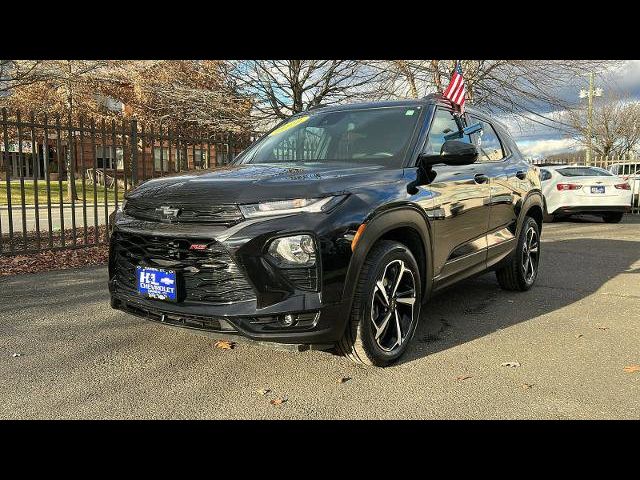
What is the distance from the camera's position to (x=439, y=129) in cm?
406

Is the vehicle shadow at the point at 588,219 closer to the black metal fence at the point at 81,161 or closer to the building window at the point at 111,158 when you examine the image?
the black metal fence at the point at 81,161

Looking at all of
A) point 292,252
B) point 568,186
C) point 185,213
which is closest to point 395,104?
point 292,252

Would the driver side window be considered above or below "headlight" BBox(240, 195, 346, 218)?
above

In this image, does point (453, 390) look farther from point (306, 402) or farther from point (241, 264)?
point (241, 264)

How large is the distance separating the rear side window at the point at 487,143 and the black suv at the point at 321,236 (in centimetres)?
44

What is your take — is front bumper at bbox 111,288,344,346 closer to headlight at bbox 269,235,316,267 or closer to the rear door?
headlight at bbox 269,235,316,267

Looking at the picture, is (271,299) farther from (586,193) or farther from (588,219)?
(588,219)

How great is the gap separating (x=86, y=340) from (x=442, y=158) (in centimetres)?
304

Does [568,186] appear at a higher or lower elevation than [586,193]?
higher

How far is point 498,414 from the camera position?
2793 mm

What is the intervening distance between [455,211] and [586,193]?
969cm

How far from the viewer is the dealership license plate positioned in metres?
2.95

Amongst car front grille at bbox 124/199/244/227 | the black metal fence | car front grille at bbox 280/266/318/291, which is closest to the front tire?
car front grille at bbox 280/266/318/291
